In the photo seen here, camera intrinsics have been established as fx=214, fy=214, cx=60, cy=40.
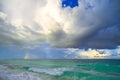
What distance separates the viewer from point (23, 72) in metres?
3.75

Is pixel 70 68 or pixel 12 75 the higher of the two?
pixel 70 68

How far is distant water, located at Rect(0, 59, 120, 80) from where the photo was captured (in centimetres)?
375

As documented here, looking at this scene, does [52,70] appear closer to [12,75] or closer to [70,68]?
[70,68]

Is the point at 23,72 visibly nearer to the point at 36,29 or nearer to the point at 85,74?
the point at 36,29

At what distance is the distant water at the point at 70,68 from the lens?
375 cm

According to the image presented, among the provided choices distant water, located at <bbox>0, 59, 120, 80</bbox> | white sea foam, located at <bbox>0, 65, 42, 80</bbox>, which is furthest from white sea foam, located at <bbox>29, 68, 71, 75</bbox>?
white sea foam, located at <bbox>0, 65, 42, 80</bbox>

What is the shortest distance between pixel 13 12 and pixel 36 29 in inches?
19.9

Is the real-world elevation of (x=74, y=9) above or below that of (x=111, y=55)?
above

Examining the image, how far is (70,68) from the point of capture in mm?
3771

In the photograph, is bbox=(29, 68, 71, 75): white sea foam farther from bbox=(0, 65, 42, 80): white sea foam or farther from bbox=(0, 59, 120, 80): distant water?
bbox=(0, 65, 42, 80): white sea foam

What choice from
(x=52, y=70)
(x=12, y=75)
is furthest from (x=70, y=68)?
(x=12, y=75)

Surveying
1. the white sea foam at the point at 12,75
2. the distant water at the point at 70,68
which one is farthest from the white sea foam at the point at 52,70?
the white sea foam at the point at 12,75

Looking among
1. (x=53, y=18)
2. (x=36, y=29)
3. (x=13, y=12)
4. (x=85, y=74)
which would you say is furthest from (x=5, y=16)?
(x=85, y=74)

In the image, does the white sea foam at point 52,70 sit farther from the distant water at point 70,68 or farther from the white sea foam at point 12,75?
the white sea foam at point 12,75
